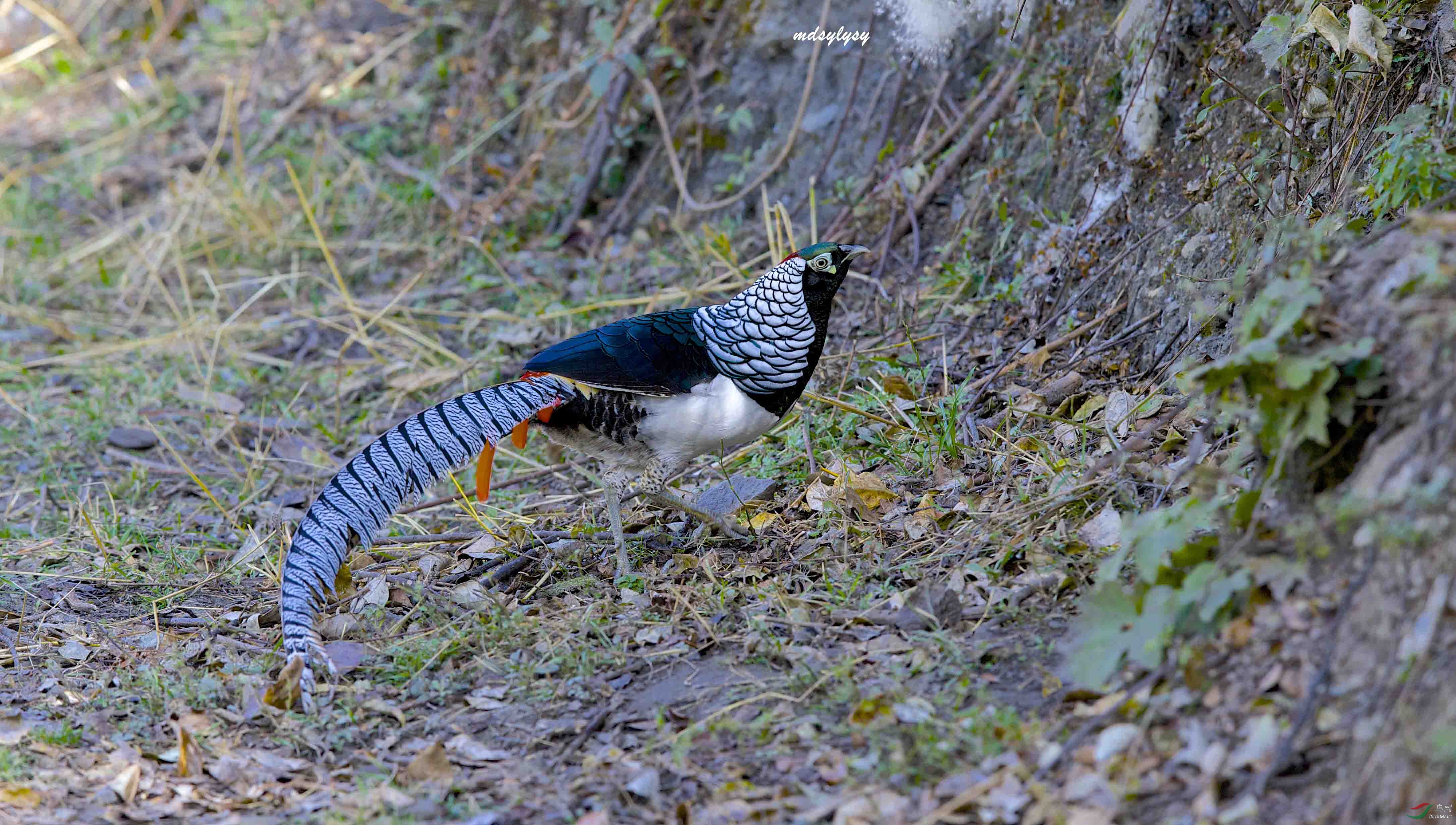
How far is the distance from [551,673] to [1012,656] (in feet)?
3.86

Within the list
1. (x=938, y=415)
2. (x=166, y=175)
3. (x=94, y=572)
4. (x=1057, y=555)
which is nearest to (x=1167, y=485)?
(x=1057, y=555)

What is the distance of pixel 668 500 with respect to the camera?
399 cm

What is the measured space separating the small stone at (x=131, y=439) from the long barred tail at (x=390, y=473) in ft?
6.67

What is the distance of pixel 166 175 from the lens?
782 centimetres

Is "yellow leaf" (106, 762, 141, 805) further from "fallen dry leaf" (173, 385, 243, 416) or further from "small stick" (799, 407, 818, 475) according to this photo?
"fallen dry leaf" (173, 385, 243, 416)

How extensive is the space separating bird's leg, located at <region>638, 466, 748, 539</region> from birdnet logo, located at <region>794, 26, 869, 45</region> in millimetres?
2754

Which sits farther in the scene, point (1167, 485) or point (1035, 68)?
point (1035, 68)

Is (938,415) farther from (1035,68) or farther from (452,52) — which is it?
(452,52)

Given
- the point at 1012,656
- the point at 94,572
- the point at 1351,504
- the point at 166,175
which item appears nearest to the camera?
the point at 1351,504

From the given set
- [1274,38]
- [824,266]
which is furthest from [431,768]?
[1274,38]

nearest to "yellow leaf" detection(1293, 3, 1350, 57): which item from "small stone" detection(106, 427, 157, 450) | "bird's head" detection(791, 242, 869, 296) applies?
"bird's head" detection(791, 242, 869, 296)

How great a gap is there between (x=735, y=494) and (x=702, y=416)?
48cm

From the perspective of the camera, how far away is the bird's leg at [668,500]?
3.89 meters

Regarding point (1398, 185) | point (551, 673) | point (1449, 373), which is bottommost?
point (551, 673)
